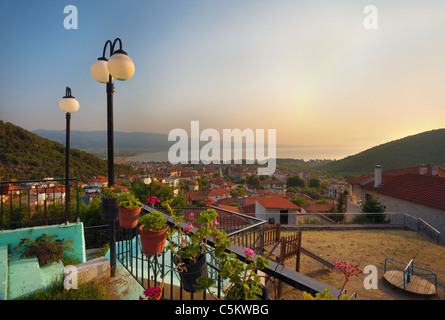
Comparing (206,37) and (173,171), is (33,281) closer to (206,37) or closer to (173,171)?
(206,37)

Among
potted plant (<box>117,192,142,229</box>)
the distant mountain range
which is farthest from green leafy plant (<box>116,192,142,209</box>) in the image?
the distant mountain range

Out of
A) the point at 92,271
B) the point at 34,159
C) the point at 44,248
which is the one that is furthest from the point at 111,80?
the point at 34,159

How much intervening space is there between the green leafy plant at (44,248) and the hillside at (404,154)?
57.3m

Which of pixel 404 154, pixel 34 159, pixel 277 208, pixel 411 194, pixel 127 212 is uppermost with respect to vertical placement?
pixel 404 154

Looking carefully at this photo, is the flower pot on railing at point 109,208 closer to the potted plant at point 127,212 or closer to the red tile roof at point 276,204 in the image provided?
the potted plant at point 127,212

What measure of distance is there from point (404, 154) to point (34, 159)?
233ft

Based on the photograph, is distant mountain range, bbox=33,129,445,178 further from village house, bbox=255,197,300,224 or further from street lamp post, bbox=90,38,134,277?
street lamp post, bbox=90,38,134,277

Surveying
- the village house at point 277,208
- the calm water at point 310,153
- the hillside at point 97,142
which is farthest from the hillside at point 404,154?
the hillside at point 97,142

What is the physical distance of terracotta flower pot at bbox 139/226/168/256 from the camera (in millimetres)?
1885

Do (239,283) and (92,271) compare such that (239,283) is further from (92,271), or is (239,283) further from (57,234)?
(57,234)

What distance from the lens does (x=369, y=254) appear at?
8430 millimetres

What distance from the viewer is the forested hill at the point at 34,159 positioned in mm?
22172
